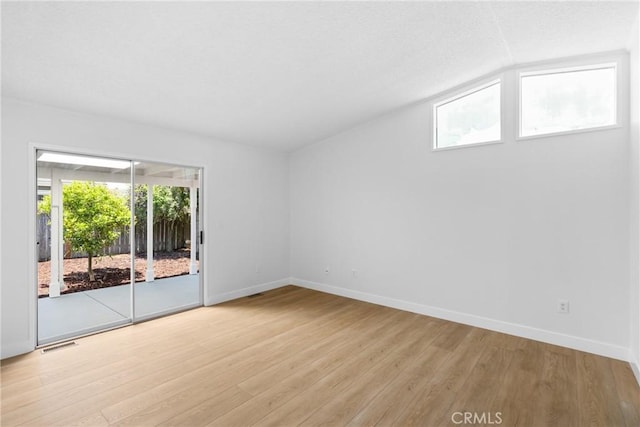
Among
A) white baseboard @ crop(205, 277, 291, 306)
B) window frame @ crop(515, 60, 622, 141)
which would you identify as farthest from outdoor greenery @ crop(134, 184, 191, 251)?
window frame @ crop(515, 60, 622, 141)

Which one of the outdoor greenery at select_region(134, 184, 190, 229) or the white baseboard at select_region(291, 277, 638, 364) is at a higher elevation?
the outdoor greenery at select_region(134, 184, 190, 229)

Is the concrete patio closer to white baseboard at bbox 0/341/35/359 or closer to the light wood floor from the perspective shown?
white baseboard at bbox 0/341/35/359

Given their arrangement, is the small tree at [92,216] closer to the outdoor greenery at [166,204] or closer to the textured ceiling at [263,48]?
the outdoor greenery at [166,204]

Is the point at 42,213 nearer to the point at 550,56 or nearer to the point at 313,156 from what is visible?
the point at 313,156

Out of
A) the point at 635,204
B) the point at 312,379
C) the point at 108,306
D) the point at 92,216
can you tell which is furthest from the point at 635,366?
the point at 92,216

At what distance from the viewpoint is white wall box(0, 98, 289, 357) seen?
2875 mm

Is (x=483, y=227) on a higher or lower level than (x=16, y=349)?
higher

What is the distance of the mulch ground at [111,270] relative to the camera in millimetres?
4664

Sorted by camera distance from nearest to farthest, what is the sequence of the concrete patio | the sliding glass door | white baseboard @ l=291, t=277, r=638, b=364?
white baseboard @ l=291, t=277, r=638, b=364, the concrete patio, the sliding glass door

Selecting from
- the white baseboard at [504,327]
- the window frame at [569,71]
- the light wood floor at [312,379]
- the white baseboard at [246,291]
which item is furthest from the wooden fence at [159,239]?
the window frame at [569,71]

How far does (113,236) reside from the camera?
479 cm

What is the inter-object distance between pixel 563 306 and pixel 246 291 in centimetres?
424

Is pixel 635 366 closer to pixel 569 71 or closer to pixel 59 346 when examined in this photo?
pixel 569 71

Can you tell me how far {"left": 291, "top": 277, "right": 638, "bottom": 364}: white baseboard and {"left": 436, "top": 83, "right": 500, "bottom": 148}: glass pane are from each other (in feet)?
7.26
